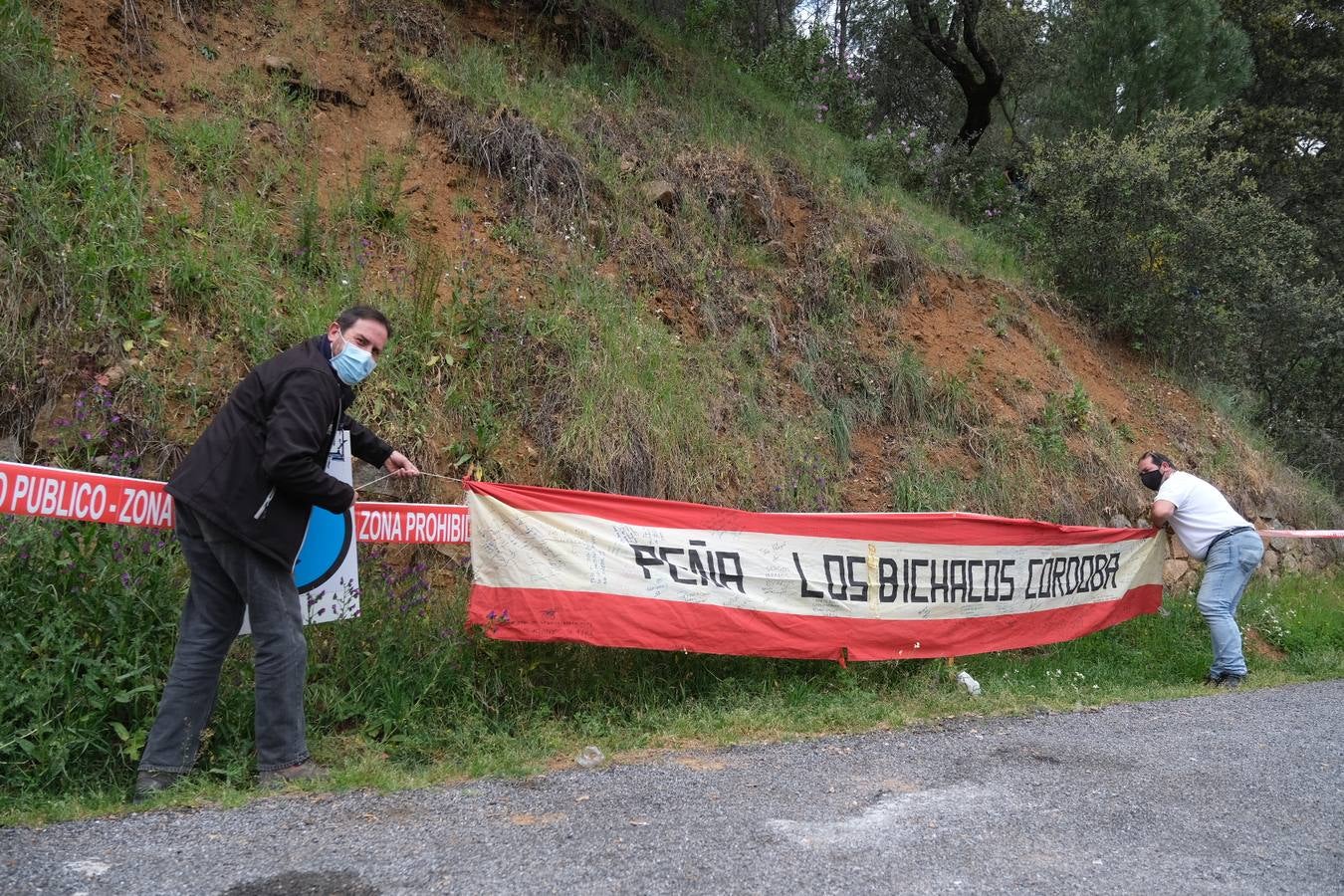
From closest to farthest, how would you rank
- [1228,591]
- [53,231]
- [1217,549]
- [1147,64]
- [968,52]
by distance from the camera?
[53,231] → [1228,591] → [1217,549] → [1147,64] → [968,52]

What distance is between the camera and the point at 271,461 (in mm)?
3822

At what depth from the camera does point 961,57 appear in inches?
646

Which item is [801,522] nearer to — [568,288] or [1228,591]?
[568,288]

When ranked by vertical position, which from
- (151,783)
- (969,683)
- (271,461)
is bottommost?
(151,783)


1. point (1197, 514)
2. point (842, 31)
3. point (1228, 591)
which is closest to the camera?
point (1228, 591)

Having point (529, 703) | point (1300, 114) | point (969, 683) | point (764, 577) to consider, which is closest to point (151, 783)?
point (529, 703)

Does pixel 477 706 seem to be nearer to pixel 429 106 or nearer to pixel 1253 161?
pixel 429 106

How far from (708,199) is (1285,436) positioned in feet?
33.4

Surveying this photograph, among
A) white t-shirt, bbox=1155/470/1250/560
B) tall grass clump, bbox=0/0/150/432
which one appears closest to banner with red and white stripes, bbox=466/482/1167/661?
white t-shirt, bbox=1155/470/1250/560

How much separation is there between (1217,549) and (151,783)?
24.2 feet

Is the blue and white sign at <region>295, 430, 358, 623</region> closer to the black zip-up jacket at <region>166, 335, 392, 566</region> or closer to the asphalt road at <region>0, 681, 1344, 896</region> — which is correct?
the black zip-up jacket at <region>166, 335, 392, 566</region>

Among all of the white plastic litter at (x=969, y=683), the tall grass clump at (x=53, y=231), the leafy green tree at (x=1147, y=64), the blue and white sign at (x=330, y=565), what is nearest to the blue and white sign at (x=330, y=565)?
the blue and white sign at (x=330, y=565)

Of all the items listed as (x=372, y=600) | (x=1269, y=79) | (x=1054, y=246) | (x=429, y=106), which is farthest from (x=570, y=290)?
(x=1269, y=79)

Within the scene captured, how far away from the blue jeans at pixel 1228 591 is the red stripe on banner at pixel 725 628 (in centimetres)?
138
